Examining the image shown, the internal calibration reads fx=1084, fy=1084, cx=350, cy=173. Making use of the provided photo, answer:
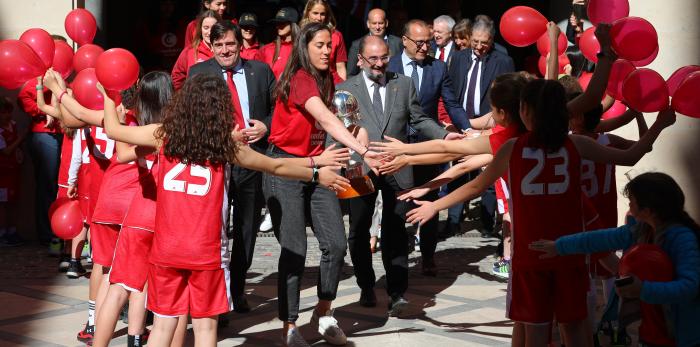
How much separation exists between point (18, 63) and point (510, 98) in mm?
3033

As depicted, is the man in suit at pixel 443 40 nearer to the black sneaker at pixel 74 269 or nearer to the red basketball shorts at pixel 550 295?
the black sneaker at pixel 74 269

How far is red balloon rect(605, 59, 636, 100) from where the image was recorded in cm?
653

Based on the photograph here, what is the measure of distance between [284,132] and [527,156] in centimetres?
229

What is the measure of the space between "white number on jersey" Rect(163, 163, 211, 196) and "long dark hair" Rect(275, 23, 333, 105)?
5.19ft

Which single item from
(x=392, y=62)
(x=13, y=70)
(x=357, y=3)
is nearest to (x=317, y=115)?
(x=13, y=70)

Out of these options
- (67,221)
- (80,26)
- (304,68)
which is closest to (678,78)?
(304,68)

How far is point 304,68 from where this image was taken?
23.7 ft

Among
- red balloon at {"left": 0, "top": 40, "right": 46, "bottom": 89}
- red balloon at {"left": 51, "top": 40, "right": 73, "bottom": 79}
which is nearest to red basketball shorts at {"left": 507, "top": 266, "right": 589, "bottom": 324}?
red balloon at {"left": 0, "top": 40, "right": 46, "bottom": 89}

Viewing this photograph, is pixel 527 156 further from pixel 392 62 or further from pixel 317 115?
pixel 392 62

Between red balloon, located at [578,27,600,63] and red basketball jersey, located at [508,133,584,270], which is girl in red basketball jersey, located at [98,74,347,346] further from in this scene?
red balloon, located at [578,27,600,63]

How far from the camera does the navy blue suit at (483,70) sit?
1109 centimetres

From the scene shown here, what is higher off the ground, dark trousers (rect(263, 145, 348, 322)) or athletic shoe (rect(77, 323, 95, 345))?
dark trousers (rect(263, 145, 348, 322))

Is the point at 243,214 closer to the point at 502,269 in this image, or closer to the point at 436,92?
the point at 436,92

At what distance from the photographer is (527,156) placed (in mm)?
5387
